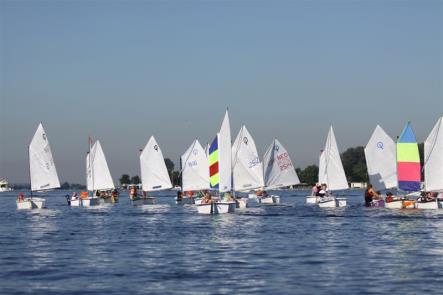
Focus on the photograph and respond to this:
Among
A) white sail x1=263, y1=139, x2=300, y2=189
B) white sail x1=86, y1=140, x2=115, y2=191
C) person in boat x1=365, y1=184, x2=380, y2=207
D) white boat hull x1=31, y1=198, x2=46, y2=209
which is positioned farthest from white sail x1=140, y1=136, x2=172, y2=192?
person in boat x1=365, y1=184, x2=380, y2=207

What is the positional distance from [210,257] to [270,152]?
60.8m

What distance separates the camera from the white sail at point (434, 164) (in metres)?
71.4

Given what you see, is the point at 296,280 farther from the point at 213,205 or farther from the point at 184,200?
the point at 184,200

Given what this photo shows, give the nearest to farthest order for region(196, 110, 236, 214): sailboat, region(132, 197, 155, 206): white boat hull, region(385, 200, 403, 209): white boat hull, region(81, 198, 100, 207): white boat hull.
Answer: region(196, 110, 236, 214): sailboat < region(385, 200, 403, 209): white boat hull < region(132, 197, 155, 206): white boat hull < region(81, 198, 100, 207): white boat hull

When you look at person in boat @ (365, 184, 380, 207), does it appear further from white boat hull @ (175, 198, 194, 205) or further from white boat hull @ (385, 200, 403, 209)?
white boat hull @ (175, 198, 194, 205)

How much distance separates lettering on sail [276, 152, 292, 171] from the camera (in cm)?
9669

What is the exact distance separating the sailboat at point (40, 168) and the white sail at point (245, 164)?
62.4ft

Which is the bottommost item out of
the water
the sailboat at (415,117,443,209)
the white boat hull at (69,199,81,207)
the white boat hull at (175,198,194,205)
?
the water

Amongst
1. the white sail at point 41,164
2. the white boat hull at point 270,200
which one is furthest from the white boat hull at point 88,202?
the white boat hull at point 270,200

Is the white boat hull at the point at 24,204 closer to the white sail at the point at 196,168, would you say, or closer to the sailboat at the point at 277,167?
the white sail at the point at 196,168

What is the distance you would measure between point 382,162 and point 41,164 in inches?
1354

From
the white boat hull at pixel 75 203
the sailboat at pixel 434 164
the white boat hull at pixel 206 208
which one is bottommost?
the white boat hull at pixel 206 208

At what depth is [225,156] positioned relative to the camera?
68.1 metres

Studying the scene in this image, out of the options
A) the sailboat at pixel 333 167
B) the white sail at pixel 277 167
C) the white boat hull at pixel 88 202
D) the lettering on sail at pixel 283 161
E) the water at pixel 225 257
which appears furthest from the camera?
the lettering on sail at pixel 283 161
